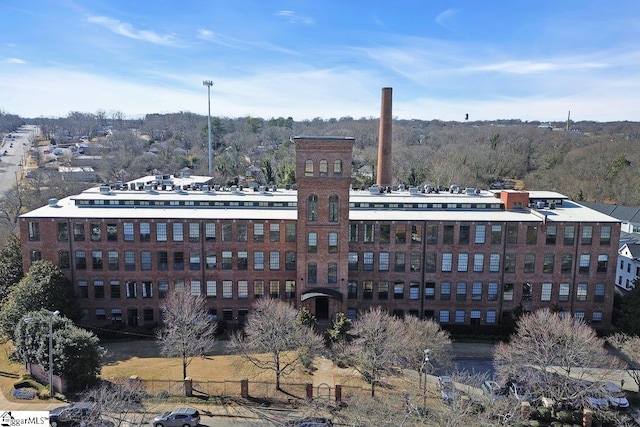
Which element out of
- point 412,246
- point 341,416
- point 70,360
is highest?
point 412,246

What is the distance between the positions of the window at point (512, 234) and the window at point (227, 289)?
29.0 m

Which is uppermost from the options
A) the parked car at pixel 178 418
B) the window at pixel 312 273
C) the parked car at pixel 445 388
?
the window at pixel 312 273

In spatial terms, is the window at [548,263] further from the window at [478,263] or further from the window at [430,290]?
the window at [430,290]

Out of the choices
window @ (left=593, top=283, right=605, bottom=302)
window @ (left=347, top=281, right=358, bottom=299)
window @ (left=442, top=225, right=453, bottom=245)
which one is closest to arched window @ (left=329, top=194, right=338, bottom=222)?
window @ (left=347, top=281, right=358, bottom=299)

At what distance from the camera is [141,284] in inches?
1953

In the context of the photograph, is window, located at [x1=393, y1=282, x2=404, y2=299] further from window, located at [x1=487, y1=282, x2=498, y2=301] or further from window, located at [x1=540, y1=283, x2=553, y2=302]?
window, located at [x1=540, y1=283, x2=553, y2=302]

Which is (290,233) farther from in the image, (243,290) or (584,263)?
(584,263)

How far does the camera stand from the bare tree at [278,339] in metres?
38.3

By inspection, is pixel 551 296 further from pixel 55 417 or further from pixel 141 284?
pixel 55 417

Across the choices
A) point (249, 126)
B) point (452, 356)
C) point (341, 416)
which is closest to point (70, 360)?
point (341, 416)

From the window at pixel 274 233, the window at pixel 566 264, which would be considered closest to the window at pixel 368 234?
the window at pixel 274 233

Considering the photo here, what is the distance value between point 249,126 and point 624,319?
532 ft

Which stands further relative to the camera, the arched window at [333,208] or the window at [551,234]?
the window at [551,234]

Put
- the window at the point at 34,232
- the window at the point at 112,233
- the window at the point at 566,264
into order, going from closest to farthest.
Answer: the window at the point at 34,232, the window at the point at 112,233, the window at the point at 566,264
